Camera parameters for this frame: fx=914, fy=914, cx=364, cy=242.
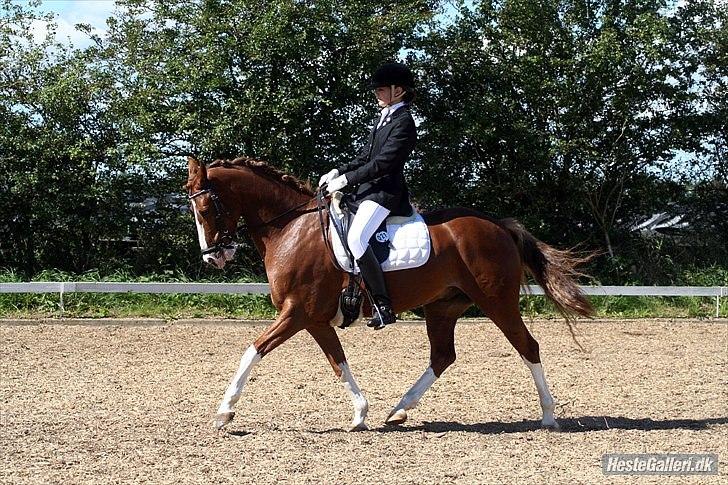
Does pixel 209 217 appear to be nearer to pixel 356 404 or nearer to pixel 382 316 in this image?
pixel 382 316

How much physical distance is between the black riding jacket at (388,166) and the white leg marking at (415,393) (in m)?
1.33

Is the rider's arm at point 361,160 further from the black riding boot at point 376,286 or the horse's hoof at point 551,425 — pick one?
the horse's hoof at point 551,425

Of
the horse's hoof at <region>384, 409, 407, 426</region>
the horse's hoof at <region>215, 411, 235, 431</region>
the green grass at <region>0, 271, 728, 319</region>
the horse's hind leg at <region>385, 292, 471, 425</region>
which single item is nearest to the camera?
the horse's hoof at <region>215, 411, 235, 431</region>

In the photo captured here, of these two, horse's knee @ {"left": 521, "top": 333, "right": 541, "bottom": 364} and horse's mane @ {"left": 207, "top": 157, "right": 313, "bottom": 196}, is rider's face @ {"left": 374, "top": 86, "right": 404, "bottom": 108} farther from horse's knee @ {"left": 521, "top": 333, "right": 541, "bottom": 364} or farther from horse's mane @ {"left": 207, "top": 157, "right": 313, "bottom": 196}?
horse's knee @ {"left": 521, "top": 333, "right": 541, "bottom": 364}

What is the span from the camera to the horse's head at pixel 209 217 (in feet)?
22.7

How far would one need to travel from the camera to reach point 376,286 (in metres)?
6.89

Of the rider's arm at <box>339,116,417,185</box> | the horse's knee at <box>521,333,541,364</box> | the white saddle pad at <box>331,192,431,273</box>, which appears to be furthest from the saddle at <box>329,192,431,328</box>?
the horse's knee at <box>521,333,541,364</box>

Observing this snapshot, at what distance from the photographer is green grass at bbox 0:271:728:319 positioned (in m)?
14.2

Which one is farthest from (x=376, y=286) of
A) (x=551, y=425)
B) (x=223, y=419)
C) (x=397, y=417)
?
(x=551, y=425)

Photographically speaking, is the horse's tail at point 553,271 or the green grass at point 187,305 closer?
the horse's tail at point 553,271

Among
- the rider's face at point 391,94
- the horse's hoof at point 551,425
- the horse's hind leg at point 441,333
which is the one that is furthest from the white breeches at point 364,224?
the horse's hoof at point 551,425

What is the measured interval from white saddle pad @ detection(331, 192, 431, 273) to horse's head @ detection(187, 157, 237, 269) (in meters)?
0.83

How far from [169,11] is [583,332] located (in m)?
9.64

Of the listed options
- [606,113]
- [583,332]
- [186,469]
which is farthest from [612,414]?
[606,113]
